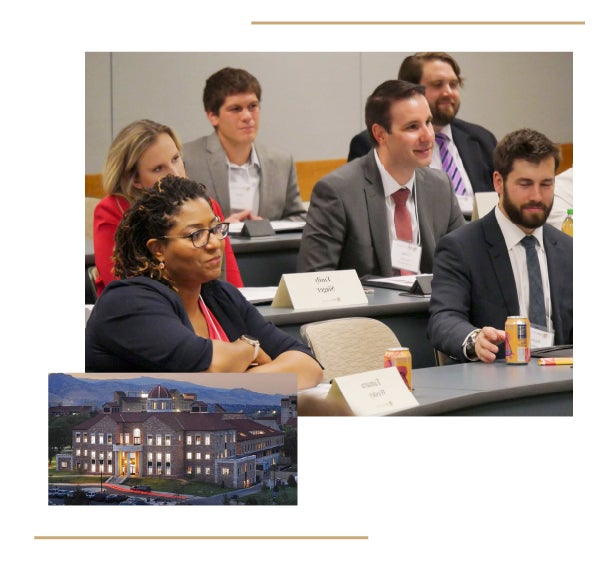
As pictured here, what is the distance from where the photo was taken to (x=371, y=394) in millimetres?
3203

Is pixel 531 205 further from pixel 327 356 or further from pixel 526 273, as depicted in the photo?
pixel 327 356

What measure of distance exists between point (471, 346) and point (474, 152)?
237cm

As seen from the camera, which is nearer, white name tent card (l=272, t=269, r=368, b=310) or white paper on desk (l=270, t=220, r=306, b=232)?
white name tent card (l=272, t=269, r=368, b=310)

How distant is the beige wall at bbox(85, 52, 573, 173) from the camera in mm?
5117

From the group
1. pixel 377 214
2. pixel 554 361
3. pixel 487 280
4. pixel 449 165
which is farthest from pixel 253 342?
pixel 449 165

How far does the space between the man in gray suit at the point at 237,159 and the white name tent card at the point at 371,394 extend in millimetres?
2672

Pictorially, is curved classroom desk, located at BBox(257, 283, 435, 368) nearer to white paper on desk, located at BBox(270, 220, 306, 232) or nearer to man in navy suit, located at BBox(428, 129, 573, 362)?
man in navy suit, located at BBox(428, 129, 573, 362)

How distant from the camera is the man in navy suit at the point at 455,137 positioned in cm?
587

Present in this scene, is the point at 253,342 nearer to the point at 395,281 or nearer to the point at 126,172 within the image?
the point at 126,172

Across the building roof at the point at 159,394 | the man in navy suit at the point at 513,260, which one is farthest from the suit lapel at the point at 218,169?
the building roof at the point at 159,394

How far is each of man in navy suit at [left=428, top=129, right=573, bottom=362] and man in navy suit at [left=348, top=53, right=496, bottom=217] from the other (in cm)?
164

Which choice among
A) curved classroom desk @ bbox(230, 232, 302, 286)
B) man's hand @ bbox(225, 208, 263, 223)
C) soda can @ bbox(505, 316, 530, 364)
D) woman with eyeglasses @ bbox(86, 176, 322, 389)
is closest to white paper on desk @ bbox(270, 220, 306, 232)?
man's hand @ bbox(225, 208, 263, 223)

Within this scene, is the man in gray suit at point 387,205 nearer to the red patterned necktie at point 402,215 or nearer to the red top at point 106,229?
the red patterned necktie at point 402,215
